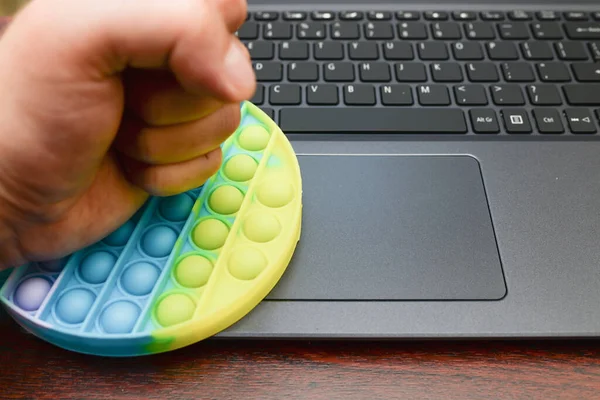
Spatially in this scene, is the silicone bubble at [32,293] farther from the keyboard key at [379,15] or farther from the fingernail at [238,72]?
the keyboard key at [379,15]

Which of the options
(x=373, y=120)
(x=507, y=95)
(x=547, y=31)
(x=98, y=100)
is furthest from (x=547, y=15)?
(x=98, y=100)

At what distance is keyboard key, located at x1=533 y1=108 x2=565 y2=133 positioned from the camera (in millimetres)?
427

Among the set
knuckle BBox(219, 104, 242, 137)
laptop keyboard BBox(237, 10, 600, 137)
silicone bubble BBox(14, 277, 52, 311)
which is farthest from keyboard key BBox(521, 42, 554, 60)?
silicone bubble BBox(14, 277, 52, 311)

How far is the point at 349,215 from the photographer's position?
0.37 metres

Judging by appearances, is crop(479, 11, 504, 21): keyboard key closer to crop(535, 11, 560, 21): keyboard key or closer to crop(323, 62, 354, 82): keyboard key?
crop(535, 11, 560, 21): keyboard key

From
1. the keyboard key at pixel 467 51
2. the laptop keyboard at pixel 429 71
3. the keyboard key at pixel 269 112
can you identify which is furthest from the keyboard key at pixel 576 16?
the keyboard key at pixel 269 112

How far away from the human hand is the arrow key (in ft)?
0.96

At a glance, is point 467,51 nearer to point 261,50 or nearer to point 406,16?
point 406,16

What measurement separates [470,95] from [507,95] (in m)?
0.03

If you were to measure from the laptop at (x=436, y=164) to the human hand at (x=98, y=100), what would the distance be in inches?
4.6

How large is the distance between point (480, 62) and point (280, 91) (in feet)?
0.60

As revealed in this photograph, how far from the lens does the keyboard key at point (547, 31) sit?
49 cm

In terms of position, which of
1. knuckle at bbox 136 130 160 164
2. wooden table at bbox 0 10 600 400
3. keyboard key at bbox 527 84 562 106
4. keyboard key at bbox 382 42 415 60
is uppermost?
keyboard key at bbox 382 42 415 60

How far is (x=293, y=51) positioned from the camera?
1.56 ft
